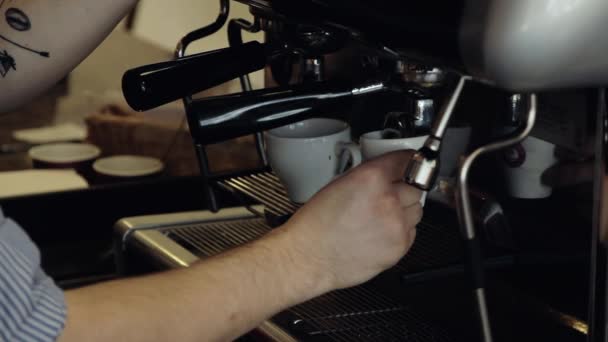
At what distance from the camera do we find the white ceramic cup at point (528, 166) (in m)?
0.63

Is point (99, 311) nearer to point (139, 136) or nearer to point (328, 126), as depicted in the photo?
point (328, 126)

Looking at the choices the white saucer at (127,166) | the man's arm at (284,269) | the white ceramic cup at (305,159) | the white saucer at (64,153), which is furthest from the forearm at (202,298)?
the white saucer at (64,153)

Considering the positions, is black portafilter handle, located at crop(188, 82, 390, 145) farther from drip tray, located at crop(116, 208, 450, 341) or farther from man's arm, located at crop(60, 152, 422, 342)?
drip tray, located at crop(116, 208, 450, 341)

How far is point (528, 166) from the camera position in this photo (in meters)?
0.64

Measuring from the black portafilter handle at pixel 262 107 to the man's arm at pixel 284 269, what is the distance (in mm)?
66

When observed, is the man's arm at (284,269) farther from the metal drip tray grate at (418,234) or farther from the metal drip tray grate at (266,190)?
the metal drip tray grate at (266,190)

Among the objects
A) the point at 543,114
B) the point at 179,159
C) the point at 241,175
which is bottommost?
the point at 179,159

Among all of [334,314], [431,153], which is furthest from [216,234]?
[431,153]

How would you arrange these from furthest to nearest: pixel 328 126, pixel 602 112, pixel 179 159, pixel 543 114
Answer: pixel 179 159 → pixel 328 126 → pixel 543 114 → pixel 602 112

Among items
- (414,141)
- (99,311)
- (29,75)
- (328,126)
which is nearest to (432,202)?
(414,141)

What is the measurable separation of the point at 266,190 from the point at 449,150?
23cm

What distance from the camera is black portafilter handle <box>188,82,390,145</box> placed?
600 millimetres

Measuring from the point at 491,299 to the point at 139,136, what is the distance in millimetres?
1026

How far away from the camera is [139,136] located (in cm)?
157
